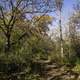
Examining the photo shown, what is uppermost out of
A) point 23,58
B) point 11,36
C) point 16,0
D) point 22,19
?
point 16,0

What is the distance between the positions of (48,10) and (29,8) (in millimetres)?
1722

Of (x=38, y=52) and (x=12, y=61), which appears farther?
(x=38, y=52)

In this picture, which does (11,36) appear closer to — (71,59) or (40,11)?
(40,11)

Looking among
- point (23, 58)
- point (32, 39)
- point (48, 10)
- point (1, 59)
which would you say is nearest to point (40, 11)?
point (48, 10)

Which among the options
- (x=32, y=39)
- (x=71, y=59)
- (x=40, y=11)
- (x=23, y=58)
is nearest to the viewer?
(x=23, y=58)

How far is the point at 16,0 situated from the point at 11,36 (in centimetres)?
363

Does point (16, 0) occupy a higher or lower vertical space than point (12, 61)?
higher

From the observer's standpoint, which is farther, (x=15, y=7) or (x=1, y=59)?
(x=15, y=7)

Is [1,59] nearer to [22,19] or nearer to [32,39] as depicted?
[22,19]

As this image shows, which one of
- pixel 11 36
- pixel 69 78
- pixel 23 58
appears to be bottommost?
pixel 69 78

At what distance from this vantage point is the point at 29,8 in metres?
20.4

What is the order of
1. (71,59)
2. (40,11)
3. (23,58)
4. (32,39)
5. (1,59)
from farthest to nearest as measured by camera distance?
1. (32,39)
2. (40,11)
3. (71,59)
4. (23,58)
5. (1,59)

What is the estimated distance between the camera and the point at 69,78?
13.6 m

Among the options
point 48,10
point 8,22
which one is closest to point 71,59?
point 48,10
